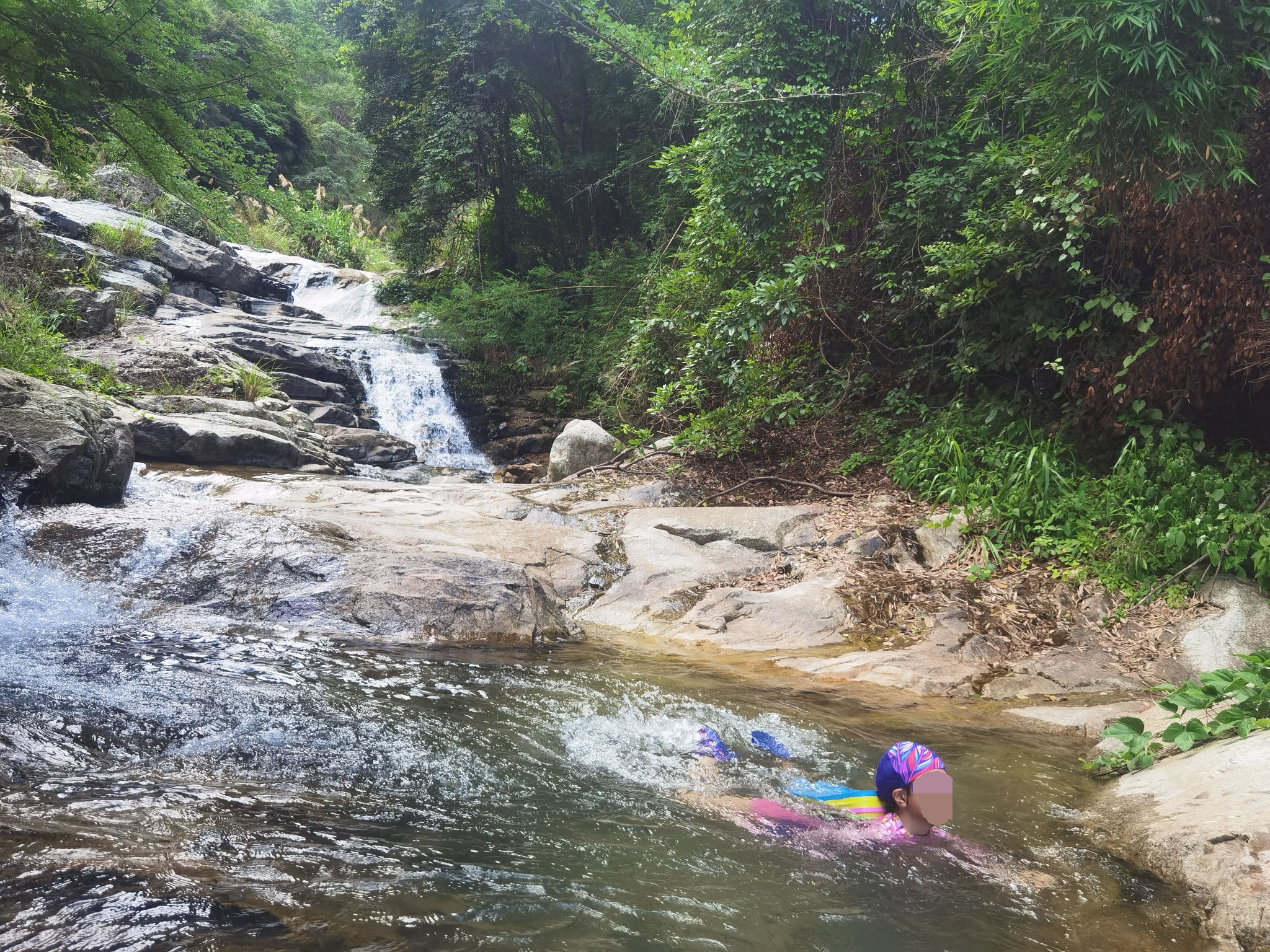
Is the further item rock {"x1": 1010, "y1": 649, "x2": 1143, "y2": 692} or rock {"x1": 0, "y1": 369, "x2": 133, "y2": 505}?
rock {"x1": 0, "y1": 369, "x2": 133, "y2": 505}

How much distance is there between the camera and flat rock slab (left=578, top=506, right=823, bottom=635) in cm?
647

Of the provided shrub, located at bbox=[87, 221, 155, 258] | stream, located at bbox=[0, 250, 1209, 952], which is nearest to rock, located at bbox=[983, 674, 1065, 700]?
stream, located at bbox=[0, 250, 1209, 952]

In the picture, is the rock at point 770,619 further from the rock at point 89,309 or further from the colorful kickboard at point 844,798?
the rock at point 89,309

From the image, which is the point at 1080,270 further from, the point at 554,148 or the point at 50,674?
the point at 554,148

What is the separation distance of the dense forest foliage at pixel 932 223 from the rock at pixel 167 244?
19.7ft

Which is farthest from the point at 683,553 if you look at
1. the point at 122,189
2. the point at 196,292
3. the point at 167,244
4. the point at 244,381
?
the point at 122,189

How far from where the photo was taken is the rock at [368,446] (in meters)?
12.8

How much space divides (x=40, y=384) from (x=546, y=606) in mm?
5484

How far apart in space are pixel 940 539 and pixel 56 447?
767cm

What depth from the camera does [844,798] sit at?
3141mm

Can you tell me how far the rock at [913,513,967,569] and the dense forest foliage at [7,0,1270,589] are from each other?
0.67ft

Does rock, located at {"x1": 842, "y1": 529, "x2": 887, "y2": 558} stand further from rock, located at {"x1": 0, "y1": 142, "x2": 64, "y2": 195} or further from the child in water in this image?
rock, located at {"x1": 0, "y1": 142, "x2": 64, "y2": 195}

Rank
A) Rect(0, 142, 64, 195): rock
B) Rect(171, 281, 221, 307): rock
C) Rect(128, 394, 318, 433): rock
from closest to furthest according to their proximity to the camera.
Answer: Rect(128, 394, 318, 433): rock < Rect(0, 142, 64, 195): rock < Rect(171, 281, 221, 307): rock

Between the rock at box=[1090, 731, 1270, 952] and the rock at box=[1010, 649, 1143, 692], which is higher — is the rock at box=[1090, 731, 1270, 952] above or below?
above
